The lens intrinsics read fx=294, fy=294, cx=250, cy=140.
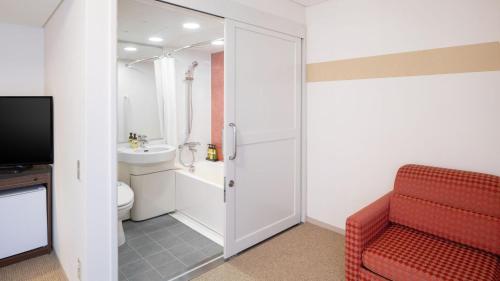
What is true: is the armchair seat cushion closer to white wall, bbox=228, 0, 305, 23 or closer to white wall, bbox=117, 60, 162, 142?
white wall, bbox=228, 0, 305, 23

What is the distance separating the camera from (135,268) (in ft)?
7.98

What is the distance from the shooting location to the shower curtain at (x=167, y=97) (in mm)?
3707

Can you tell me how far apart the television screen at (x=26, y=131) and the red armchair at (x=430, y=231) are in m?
2.55

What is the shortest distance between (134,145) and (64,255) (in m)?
1.55

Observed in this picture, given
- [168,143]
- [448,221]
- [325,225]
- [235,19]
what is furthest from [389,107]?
[168,143]

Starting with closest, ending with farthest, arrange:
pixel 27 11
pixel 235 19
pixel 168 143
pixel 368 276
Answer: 1. pixel 368 276
2. pixel 27 11
3. pixel 235 19
4. pixel 168 143

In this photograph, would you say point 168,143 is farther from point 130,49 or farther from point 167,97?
point 130,49

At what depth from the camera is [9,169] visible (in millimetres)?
2504

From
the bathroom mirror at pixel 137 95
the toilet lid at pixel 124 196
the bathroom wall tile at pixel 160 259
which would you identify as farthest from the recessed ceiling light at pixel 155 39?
the bathroom wall tile at pixel 160 259

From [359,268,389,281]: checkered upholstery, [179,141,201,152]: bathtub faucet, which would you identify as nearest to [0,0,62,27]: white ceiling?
[179,141,201,152]: bathtub faucet

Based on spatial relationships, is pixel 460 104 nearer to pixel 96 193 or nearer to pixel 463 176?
pixel 463 176

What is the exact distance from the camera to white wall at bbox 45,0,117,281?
1.67m

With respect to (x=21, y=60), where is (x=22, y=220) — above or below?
below

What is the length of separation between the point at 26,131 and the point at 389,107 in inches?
124
